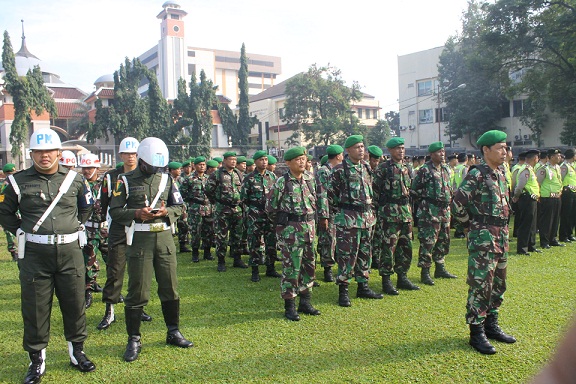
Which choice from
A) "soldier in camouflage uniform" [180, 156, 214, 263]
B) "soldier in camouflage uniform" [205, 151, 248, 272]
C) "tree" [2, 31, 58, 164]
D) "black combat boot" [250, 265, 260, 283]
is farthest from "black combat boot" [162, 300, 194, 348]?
"tree" [2, 31, 58, 164]

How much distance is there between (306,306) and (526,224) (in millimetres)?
5527

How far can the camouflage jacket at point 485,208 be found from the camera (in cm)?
461

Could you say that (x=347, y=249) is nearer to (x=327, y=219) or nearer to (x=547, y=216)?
(x=327, y=219)

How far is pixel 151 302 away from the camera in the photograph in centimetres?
651

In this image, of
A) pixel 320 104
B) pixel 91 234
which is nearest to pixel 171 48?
pixel 320 104

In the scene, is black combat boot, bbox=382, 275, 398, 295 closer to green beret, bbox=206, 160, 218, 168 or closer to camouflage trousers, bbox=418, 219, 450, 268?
camouflage trousers, bbox=418, 219, 450, 268

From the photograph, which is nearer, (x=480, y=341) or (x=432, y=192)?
(x=480, y=341)

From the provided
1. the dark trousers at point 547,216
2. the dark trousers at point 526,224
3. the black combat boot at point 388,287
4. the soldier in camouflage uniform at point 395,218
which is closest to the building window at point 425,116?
the dark trousers at point 547,216

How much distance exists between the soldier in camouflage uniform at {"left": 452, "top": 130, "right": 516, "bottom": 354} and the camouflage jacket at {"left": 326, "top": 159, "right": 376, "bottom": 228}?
1.46 metres

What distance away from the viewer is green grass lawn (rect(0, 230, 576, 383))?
415 centimetres

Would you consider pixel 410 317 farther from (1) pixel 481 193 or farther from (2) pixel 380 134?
(2) pixel 380 134

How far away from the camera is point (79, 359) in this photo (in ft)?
14.3

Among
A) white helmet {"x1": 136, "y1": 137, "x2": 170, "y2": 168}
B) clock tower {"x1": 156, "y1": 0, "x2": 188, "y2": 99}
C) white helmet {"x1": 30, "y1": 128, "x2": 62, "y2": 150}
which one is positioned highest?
clock tower {"x1": 156, "y1": 0, "x2": 188, "y2": 99}

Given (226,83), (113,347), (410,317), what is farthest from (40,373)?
(226,83)
